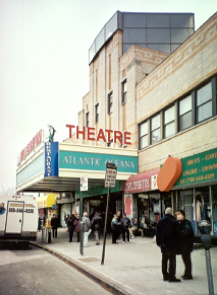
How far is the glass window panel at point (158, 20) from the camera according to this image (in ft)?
97.5

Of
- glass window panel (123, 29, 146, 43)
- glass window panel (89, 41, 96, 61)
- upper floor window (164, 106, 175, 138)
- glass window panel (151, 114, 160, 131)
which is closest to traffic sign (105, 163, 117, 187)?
upper floor window (164, 106, 175, 138)

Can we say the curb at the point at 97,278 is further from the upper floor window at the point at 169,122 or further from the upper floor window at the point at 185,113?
the upper floor window at the point at 169,122

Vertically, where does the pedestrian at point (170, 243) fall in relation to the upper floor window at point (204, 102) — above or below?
below

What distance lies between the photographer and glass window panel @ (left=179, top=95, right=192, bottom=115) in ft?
52.0

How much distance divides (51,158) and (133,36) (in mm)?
14325

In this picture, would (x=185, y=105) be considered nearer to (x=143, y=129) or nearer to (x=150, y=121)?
(x=150, y=121)

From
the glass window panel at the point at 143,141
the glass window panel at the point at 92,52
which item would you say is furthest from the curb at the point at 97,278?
the glass window panel at the point at 92,52

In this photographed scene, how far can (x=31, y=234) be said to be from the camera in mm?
15984

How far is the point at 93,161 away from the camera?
19641 millimetres

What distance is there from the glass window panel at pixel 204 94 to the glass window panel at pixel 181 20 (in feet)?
58.9

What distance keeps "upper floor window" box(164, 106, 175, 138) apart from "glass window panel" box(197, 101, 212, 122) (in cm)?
225

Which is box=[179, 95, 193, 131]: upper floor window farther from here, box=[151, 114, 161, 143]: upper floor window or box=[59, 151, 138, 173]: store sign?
box=[59, 151, 138, 173]: store sign

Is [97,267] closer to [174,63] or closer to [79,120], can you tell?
[174,63]

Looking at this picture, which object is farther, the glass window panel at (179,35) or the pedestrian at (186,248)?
the glass window panel at (179,35)
